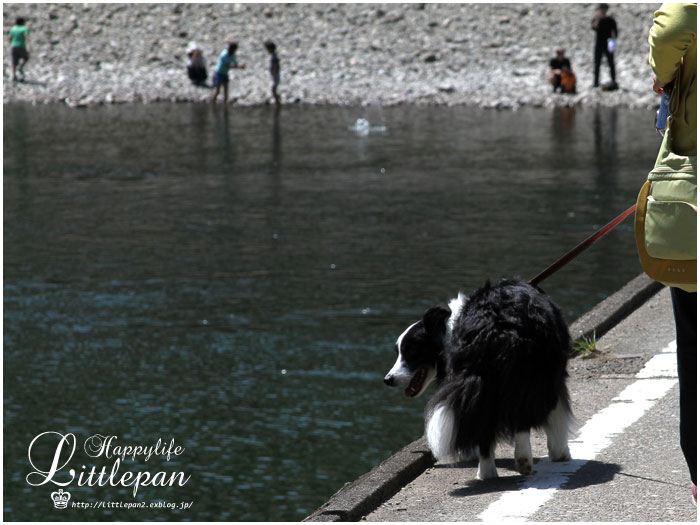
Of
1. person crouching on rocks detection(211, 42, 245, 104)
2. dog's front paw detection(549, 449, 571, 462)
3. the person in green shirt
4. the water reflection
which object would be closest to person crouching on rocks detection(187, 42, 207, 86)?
person crouching on rocks detection(211, 42, 245, 104)

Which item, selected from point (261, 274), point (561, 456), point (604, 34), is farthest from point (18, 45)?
point (561, 456)

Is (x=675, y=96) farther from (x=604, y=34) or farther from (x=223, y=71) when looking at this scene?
(x=223, y=71)

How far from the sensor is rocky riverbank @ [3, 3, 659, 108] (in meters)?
38.3

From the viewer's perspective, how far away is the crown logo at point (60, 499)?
837cm

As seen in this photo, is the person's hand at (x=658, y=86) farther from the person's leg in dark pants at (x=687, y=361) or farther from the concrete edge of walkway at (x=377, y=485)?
the concrete edge of walkway at (x=377, y=485)

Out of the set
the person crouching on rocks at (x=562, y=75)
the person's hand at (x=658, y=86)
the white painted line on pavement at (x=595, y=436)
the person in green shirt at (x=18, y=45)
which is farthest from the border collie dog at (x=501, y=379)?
the person in green shirt at (x=18, y=45)

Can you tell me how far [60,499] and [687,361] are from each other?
5.53 metres

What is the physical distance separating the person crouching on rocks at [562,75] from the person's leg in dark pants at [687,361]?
33.0 m

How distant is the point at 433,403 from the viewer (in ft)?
17.8

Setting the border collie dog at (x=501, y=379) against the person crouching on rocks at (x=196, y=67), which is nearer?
the border collie dog at (x=501, y=379)

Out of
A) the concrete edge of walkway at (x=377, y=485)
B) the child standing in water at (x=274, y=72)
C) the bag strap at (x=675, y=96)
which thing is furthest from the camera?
the child standing in water at (x=274, y=72)

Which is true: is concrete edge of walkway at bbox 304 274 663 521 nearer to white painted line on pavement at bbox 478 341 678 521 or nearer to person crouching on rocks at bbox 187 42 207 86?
white painted line on pavement at bbox 478 341 678 521

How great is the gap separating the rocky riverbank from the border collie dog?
100ft

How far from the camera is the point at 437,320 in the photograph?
18.5ft
